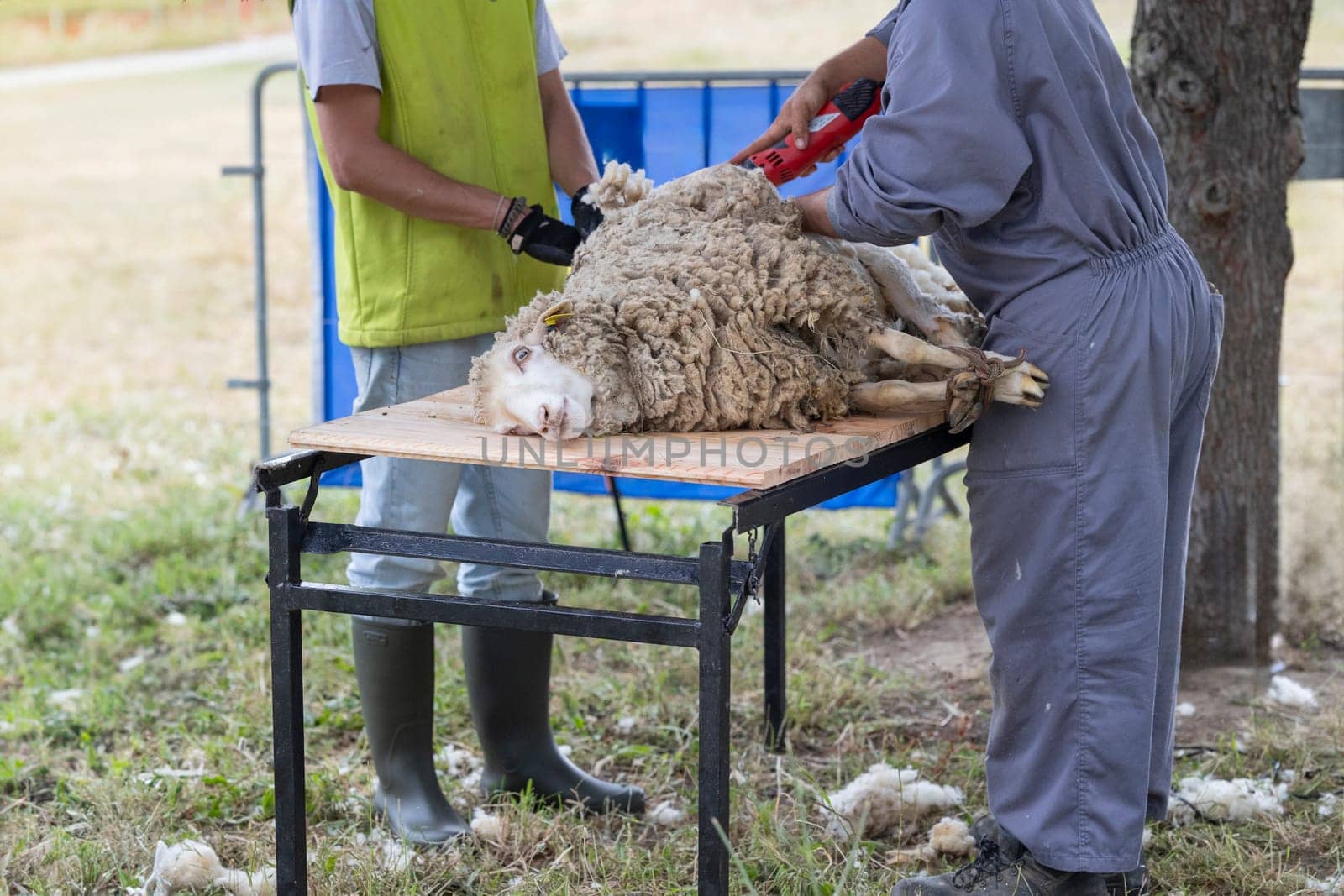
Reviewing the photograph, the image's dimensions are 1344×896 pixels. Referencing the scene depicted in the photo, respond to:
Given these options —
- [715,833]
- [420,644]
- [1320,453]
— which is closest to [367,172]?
[420,644]

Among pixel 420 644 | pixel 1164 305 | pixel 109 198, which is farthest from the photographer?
pixel 109 198

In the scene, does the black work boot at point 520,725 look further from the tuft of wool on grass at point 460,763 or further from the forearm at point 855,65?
the forearm at point 855,65

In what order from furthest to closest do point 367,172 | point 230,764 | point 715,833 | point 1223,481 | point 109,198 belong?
1. point 109,198
2. point 1223,481
3. point 230,764
4. point 367,172
5. point 715,833

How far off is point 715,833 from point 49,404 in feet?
17.7

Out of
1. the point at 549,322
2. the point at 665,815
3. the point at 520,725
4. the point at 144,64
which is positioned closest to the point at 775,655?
the point at 665,815

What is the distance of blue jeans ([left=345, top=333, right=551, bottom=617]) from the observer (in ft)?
9.17

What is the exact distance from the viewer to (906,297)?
251 cm

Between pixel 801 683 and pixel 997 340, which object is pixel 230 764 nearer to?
pixel 801 683

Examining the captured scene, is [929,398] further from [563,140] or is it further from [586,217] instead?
[563,140]

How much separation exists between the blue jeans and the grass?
53 cm

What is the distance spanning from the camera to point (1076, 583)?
2277 millimetres

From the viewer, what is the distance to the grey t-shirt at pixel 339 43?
2600mm

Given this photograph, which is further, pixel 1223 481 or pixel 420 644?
pixel 1223 481

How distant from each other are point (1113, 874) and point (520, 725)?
1.29 meters
